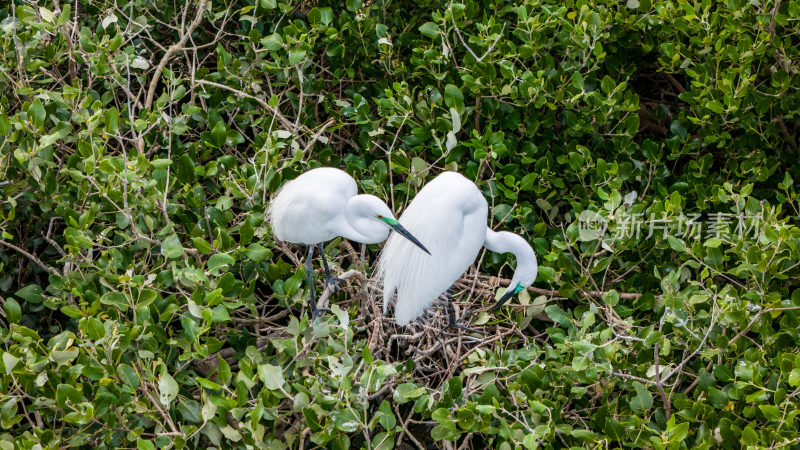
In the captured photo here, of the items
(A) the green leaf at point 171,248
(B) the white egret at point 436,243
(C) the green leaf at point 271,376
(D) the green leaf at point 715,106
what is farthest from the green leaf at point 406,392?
(D) the green leaf at point 715,106

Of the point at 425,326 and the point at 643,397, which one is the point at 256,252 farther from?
the point at 643,397

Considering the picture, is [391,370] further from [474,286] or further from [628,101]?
[628,101]

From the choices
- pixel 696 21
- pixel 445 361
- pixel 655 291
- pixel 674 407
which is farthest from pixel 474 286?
pixel 696 21

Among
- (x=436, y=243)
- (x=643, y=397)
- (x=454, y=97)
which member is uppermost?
(x=454, y=97)

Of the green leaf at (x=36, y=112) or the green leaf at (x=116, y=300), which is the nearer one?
the green leaf at (x=116, y=300)

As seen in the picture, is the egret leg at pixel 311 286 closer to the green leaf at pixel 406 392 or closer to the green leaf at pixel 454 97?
the green leaf at pixel 406 392

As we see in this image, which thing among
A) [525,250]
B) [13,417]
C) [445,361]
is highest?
[525,250]

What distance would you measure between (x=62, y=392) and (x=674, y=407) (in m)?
1.42

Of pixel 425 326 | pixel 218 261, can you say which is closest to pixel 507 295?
pixel 425 326

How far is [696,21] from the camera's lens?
8.53 ft

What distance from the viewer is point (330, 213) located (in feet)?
6.62

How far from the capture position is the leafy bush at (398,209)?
1.94 m

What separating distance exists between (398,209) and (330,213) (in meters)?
0.58

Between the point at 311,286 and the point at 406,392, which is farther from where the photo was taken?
the point at 311,286
